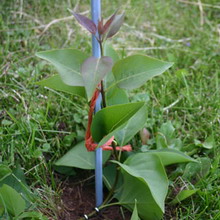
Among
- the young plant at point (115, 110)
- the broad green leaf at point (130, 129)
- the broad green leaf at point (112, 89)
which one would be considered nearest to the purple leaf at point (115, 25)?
the young plant at point (115, 110)

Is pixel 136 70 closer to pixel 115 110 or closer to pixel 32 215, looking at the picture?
pixel 115 110

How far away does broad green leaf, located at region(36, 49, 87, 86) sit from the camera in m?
0.90

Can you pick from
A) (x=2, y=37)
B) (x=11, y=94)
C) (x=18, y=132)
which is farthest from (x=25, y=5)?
(x=18, y=132)

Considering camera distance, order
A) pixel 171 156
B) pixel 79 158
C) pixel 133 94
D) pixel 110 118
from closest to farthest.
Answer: pixel 110 118, pixel 171 156, pixel 79 158, pixel 133 94

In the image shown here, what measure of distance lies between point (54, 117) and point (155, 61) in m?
0.55

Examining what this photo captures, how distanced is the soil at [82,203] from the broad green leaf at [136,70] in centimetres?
39

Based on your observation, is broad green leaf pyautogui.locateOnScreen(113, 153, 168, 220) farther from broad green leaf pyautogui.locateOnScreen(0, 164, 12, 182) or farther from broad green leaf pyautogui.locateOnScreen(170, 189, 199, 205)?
broad green leaf pyautogui.locateOnScreen(0, 164, 12, 182)

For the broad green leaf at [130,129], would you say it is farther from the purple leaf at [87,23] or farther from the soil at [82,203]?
the purple leaf at [87,23]

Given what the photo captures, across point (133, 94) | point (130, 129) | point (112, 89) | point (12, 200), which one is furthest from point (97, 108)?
point (133, 94)

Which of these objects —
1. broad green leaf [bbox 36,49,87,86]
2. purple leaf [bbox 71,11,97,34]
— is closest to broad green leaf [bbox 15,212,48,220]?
broad green leaf [bbox 36,49,87,86]

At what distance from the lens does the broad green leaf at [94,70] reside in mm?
835

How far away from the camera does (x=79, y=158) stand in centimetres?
118

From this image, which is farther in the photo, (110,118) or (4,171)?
(4,171)

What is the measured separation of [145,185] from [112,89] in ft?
0.88
